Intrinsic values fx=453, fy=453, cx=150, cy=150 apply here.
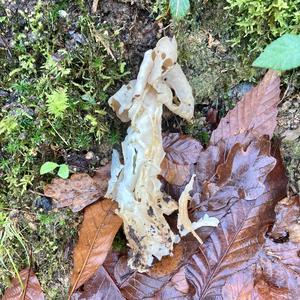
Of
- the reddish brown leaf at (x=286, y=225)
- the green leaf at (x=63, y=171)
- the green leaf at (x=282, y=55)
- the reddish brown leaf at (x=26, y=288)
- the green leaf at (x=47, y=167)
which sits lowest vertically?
the reddish brown leaf at (x=286, y=225)

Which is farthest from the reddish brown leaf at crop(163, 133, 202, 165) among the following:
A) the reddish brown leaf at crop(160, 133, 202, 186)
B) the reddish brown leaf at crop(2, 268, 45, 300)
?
→ the reddish brown leaf at crop(2, 268, 45, 300)

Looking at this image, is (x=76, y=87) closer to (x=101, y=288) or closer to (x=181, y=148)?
(x=181, y=148)

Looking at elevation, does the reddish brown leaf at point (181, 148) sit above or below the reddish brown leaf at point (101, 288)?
above

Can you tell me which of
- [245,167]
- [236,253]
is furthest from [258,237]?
[245,167]

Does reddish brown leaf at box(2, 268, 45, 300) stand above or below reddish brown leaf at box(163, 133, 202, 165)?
below

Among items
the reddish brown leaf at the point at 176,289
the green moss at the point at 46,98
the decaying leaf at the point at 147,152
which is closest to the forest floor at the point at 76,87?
the green moss at the point at 46,98

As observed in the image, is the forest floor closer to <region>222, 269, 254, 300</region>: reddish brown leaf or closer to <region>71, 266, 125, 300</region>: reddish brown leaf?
<region>71, 266, 125, 300</region>: reddish brown leaf

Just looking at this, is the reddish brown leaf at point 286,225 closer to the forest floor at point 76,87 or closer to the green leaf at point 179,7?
the forest floor at point 76,87
